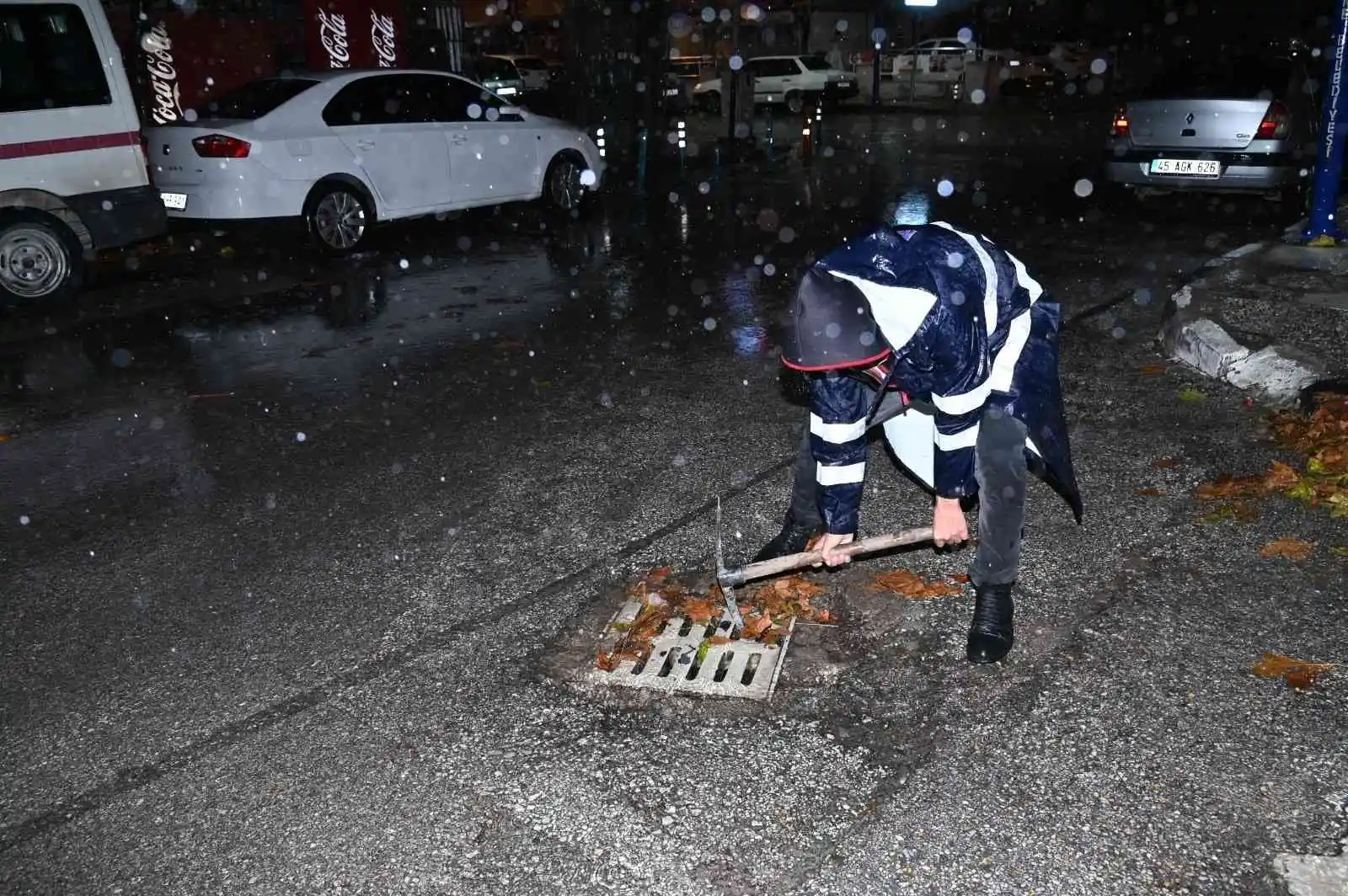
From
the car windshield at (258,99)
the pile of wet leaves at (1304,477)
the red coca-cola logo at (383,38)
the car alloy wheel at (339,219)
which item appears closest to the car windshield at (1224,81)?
the pile of wet leaves at (1304,477)

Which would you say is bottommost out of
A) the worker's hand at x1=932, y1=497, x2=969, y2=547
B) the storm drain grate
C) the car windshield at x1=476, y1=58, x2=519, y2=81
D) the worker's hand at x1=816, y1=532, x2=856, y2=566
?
the storm drain grate

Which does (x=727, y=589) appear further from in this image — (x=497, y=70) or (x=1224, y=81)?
(x=497, y=70)

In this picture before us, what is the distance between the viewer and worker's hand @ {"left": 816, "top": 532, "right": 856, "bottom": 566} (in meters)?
3.21

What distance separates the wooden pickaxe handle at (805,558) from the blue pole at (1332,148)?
710 centimetres

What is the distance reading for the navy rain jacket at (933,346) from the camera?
275 cm

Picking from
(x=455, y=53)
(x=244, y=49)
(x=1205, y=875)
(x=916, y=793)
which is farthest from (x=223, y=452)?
(x=455, y=53)

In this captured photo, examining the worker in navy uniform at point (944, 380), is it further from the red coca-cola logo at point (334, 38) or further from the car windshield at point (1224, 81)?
the red coca-cola logo at point (334, 38)

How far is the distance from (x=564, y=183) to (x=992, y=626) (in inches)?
371

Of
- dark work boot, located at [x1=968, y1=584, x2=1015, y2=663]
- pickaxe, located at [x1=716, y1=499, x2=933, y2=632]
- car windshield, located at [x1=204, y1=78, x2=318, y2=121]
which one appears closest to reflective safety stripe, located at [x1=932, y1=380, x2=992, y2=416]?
pickaxe, located at [x1=716, y1=499, x2=933, y2=632]

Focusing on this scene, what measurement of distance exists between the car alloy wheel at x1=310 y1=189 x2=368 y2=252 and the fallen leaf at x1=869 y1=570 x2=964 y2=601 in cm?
724

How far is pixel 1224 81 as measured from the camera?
1084 centimetres

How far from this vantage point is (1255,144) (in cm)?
1034

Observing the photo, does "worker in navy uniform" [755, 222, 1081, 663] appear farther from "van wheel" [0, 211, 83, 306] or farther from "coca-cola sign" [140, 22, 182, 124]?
"coca-cola sign" [140, 22, 182, 124]

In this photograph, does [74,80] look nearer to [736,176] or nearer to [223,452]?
[223,452]
